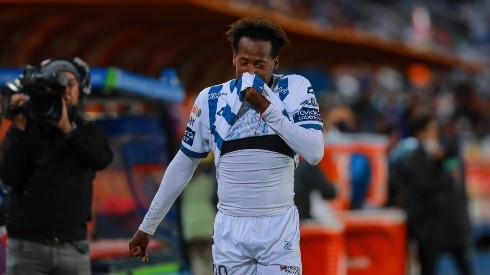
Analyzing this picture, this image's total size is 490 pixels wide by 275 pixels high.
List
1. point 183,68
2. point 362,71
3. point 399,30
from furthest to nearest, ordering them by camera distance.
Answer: point 399,30, point 362,71, point 183,68

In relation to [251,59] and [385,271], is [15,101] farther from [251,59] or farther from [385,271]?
[385,271]

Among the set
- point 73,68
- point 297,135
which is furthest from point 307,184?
point 297,135

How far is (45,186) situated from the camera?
266 inches

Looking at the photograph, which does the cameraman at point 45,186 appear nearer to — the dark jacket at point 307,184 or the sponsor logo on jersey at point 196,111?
the sponsor logo on jersey at point 196,111

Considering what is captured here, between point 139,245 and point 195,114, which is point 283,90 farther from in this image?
point 139,245

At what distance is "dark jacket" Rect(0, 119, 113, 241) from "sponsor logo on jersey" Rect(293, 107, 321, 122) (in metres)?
1.45

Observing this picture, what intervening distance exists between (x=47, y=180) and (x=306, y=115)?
5.49ft

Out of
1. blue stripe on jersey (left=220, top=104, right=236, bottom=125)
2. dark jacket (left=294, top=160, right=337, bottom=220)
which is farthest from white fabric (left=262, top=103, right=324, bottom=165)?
dark jacket (left=294, top=160, right=337, bottom=220)

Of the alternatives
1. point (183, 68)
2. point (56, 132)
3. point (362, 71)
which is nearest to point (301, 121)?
point (56, 132)

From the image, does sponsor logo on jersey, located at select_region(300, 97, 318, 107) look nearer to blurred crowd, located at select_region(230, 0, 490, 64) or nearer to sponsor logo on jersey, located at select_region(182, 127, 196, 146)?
sponsor logo on jersey, located at select_region(182, 127, 196, 146)

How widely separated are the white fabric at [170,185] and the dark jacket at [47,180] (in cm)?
83

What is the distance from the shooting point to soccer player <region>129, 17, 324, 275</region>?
5727mm

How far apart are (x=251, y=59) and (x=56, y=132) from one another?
1.54 meters

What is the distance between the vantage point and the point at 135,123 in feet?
29.4
